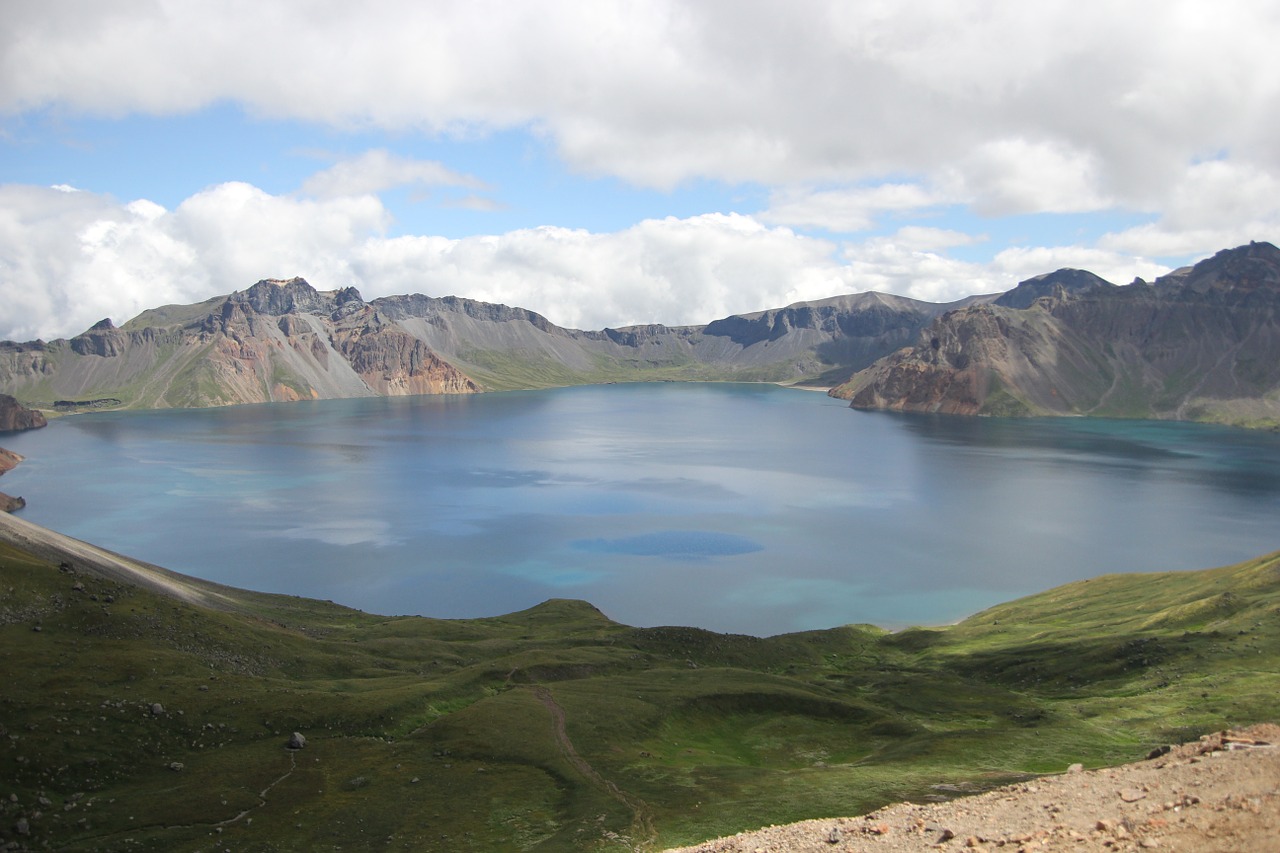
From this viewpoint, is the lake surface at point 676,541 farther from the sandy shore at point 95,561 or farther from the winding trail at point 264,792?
the winding trail at point 264,792

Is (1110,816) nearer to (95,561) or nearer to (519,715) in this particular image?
(519,715)

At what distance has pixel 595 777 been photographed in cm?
4816

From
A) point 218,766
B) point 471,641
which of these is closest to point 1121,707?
point 471,641

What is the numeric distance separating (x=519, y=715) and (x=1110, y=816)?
3926 centimetres

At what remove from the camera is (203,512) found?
16938cm

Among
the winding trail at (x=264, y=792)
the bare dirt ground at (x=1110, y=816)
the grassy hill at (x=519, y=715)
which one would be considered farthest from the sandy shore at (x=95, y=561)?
the bare dirt ground at (x=1110, y=816)

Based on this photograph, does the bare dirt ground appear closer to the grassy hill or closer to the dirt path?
the dirt path

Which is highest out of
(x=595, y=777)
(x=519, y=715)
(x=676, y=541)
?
(x=519, y=715)

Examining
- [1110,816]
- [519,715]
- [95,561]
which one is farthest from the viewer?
[95,561]

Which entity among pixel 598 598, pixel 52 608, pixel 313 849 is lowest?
pixel 598 598

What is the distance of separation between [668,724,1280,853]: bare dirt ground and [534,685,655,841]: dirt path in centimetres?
1055

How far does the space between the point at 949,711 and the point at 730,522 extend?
309 ft

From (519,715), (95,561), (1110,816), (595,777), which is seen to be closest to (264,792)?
(595,777)

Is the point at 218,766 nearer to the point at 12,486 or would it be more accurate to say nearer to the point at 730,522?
the point at 730,522
